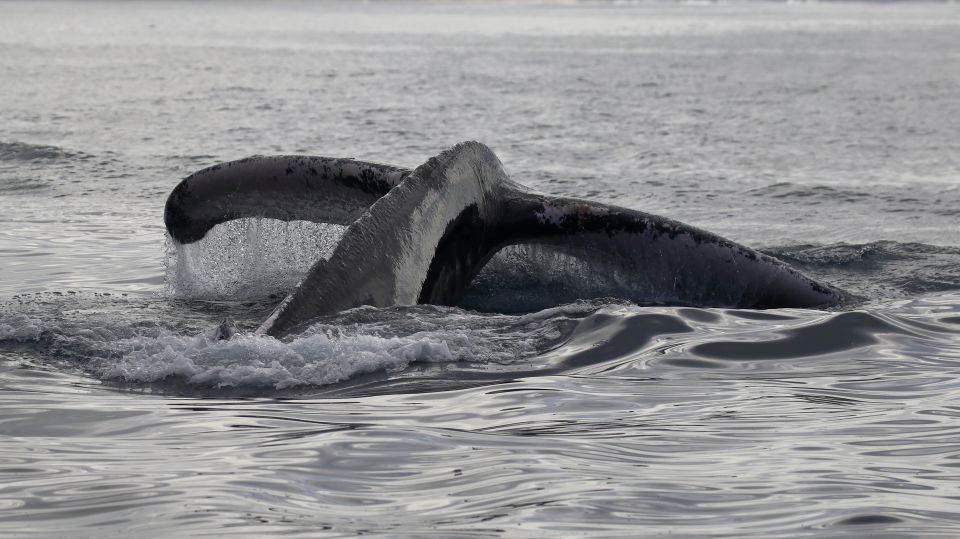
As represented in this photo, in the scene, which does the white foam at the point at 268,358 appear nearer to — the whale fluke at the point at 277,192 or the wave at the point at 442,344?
the wave at the point at 442,344

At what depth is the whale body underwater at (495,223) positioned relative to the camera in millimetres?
8695

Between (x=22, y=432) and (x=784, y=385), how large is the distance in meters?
4.05

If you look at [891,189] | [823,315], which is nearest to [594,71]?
[891,189]

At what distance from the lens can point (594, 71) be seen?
39562mm

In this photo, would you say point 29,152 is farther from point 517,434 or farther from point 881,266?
point 517,434

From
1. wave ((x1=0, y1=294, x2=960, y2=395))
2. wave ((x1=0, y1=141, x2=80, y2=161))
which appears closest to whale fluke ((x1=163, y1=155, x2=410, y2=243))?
wave ((x1=0, y1=294, x2=960, y2=395))

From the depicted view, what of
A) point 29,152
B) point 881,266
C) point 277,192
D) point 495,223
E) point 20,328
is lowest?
point 881,266

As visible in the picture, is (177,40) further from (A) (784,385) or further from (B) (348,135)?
(A) (784,385)

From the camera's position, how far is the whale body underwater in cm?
870

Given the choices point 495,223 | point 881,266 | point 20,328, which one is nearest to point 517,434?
point 495,223

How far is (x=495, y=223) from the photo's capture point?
9.00 metres

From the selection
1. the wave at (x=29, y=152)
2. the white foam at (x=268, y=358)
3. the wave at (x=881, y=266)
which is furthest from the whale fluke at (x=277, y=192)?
the wave at (x=29, y=152)

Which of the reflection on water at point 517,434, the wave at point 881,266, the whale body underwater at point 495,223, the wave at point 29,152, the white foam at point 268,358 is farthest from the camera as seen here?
the wave at point 29,152

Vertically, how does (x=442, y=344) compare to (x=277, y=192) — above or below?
below
